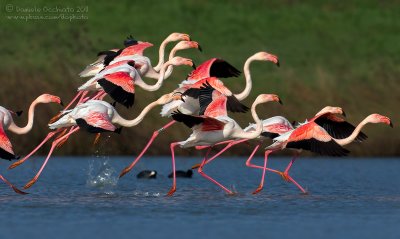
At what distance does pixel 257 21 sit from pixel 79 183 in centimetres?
2527

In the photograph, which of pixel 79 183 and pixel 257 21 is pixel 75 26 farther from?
pixel 79 183

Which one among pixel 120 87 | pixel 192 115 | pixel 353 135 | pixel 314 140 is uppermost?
pixel 120 87

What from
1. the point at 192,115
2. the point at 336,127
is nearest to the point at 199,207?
the point at 192,115

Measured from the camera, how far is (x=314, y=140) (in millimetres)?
22281

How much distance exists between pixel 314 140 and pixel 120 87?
3619mm

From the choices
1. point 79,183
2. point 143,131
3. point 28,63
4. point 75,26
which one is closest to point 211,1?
point 75,26

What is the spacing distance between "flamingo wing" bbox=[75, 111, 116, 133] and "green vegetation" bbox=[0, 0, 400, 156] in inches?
605

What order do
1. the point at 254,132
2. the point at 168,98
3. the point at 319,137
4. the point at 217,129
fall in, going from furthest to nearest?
1. the point at 168,98
2. the point at 254,132
3. the point at 217,129
4. the point at 319,137

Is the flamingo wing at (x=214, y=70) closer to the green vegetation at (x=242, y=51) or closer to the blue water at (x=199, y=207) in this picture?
the blue water at (x=199, y=207)

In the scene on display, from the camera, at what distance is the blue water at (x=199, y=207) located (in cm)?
1753

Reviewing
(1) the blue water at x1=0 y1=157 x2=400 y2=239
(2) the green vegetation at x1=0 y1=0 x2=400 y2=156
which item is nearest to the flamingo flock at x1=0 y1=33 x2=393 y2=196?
(1) the blue water at x1=0 y1=157 x2=400 y2=239

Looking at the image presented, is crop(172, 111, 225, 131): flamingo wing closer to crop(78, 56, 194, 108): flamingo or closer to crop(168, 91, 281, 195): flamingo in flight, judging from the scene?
crop(168, 91, 281, 195): flamingo in flight

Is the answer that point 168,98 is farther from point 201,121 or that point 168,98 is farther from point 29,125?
point 29,125

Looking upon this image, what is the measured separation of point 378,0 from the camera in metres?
53.7
